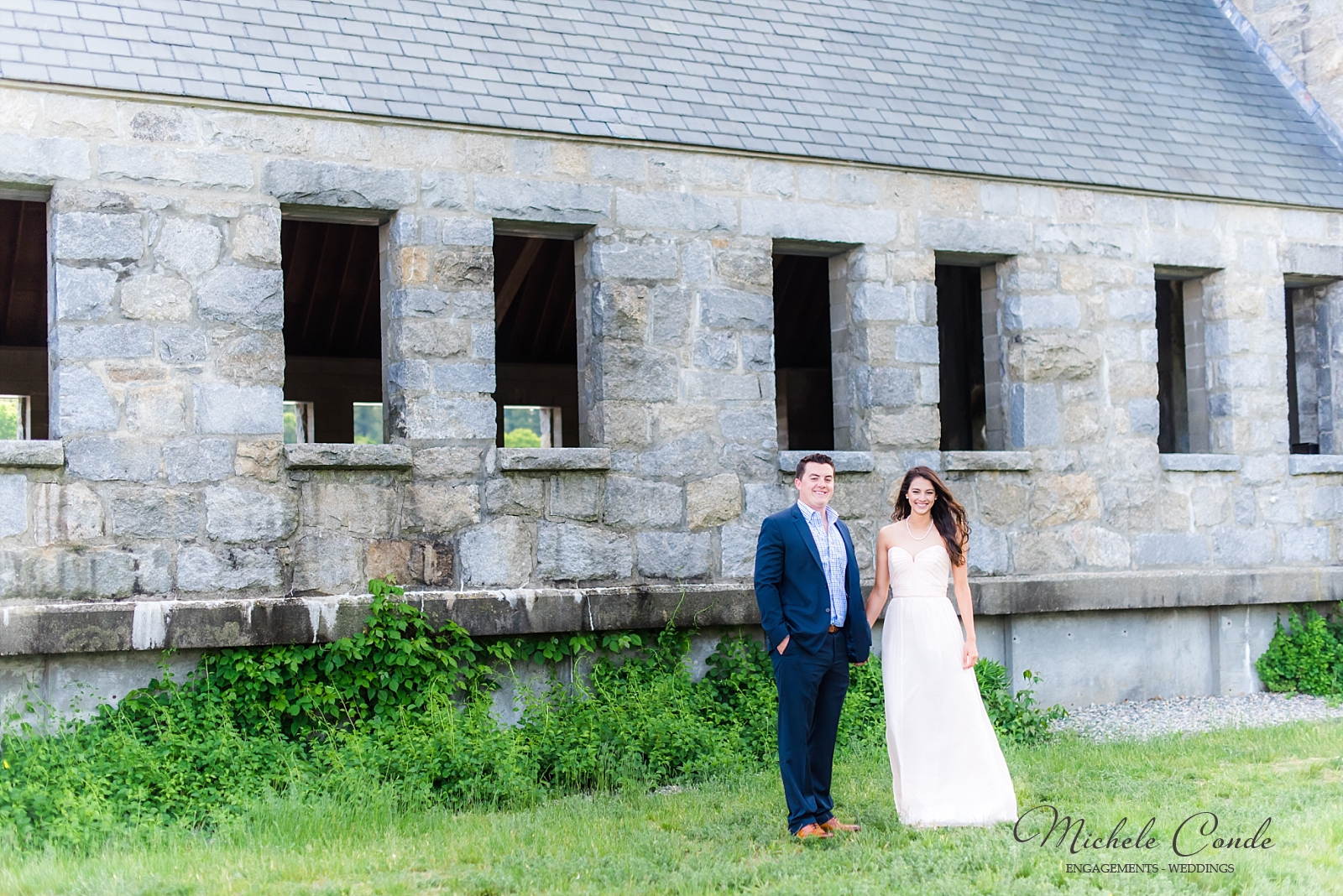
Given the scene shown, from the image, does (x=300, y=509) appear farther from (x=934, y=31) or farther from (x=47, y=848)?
(x=934, y=31)

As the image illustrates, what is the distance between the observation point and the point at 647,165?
27.3ft

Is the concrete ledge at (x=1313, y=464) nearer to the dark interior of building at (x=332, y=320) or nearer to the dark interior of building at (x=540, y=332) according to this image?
the dark interior of building at (x=540, y=332)

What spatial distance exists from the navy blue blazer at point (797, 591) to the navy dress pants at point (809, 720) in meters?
0.06

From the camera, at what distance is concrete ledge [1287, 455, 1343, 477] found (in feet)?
A: 33.2

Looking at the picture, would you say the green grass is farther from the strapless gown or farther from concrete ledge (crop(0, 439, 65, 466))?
concrete ledge (crop(0, 439, 65, 466))

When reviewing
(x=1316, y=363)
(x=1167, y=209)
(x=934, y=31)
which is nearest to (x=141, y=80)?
(x=934, y=31)

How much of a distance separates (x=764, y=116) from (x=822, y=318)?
6475mm

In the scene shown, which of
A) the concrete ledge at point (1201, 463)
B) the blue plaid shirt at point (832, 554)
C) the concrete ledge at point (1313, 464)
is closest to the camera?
the blue plaid shirt at point (832, 554)

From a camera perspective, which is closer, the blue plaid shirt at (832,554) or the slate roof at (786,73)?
the blue plaid shirt at (832,554)

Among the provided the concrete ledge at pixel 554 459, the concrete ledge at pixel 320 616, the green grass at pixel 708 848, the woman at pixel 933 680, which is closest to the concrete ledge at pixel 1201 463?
the green grass at pixel 708 848

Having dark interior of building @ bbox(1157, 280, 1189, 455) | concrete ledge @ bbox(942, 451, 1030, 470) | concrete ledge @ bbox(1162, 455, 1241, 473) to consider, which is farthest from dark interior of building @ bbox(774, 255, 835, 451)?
concrete ledge @ bbox(942, 451, 1030, 470)

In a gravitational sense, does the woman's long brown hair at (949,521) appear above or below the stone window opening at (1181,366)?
below

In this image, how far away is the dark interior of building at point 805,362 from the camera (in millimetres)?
14867

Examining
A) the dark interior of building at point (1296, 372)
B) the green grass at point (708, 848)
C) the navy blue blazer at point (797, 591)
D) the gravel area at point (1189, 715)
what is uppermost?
the dark interior of building at point (1296, 372)
